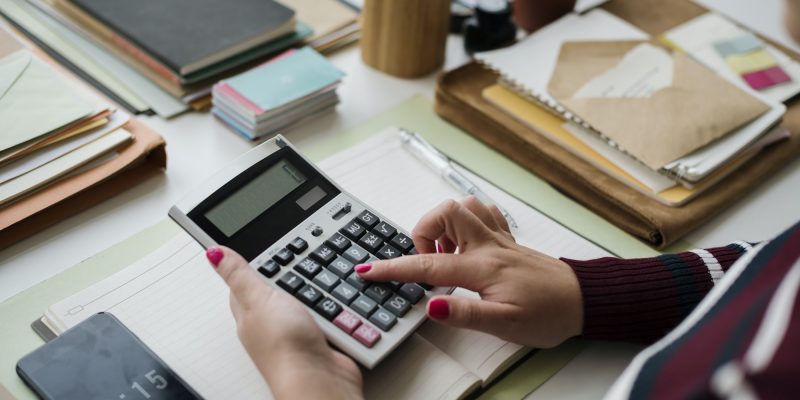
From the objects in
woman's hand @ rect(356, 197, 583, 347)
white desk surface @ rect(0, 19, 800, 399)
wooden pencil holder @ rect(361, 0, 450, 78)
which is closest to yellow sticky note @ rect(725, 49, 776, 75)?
white desk surface @ rect(0, 19, 800, 399)

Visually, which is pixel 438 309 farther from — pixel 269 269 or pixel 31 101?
pixel 31 101

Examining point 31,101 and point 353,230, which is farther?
point 31,101

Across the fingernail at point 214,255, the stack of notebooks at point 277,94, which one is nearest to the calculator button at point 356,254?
the fingernail at point 214,255

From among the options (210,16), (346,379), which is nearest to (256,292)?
(346,379)

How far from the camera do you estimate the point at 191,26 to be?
3.10 ft

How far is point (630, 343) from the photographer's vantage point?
68cm

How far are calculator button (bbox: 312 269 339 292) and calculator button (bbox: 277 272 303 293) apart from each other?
0.05 feet

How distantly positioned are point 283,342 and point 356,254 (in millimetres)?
119

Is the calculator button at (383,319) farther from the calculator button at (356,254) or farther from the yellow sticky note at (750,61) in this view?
the yellow sticky note at (750,61)

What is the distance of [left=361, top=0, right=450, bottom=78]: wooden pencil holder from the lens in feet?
3.06

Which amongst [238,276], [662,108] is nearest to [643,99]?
[662,108]

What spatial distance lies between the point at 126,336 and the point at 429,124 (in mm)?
445

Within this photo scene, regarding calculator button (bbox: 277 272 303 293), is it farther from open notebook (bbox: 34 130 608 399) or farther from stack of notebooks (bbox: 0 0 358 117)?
stack of notebooks (bbox: 0 0 358 117)

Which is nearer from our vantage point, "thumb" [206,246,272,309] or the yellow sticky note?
"thumb" [206,246,272,309]
